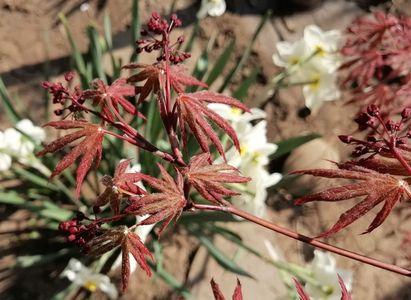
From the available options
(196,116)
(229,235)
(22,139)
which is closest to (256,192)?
(229,235)

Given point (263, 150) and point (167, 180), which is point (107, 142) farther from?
point (167, 180)

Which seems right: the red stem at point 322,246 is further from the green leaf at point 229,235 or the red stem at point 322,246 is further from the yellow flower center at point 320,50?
the yellow flower center at point 320,50

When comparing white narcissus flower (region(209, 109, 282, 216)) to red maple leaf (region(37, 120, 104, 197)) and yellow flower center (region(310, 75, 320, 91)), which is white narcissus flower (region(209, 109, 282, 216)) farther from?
red maple leaf (region(37, 120, 104, 197))

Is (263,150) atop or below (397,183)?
below

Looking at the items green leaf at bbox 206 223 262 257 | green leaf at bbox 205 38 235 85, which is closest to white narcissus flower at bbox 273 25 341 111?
green leaf at bbox 205 38 235 85

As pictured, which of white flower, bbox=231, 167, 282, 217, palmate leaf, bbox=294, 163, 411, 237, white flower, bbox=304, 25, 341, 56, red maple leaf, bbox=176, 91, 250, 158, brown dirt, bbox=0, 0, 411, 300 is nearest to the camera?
palmate leaf, bbox=294, 163, 411, 237

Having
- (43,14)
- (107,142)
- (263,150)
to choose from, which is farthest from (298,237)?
(43,14)

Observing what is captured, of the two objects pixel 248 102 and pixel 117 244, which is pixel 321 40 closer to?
pixel 248 102
